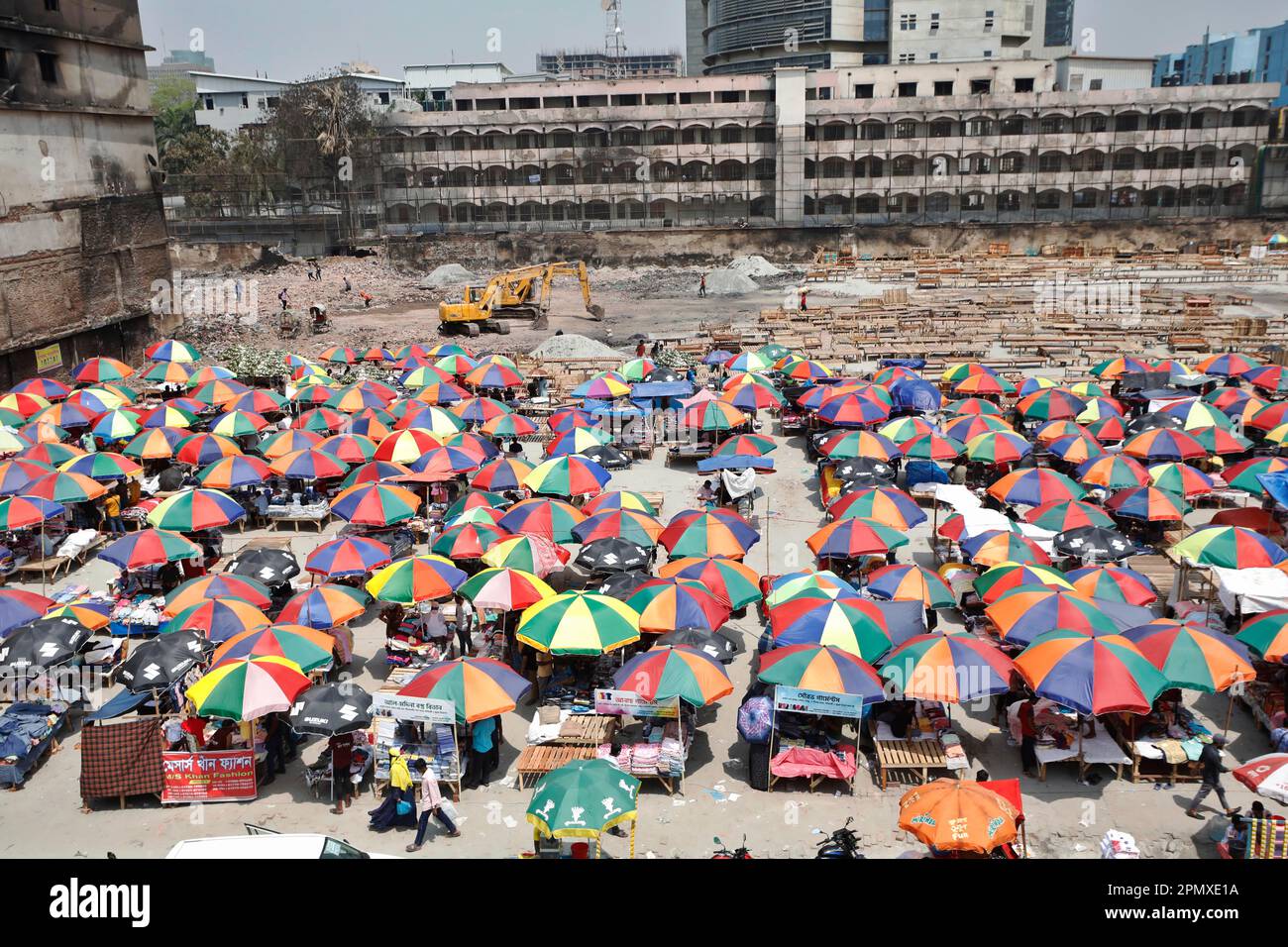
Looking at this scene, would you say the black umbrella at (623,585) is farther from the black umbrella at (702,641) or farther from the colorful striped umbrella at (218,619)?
the colorful striped umbrella at (218,619)

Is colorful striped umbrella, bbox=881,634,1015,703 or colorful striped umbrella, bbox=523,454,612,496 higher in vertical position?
colorful striped umbrella, bbox=523,454,612,496

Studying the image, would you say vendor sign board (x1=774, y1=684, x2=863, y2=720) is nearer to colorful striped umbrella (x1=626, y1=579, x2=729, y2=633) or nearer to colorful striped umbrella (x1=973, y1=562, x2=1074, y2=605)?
colorful striped umbrella (x1=626, y1=579, x2=729, y2=633)

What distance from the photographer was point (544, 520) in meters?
15.3

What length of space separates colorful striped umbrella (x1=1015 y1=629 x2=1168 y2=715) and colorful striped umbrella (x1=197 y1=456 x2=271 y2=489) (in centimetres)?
1350

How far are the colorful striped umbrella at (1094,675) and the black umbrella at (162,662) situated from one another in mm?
8961

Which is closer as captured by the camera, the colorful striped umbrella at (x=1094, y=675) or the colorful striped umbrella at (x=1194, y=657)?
the colorful striped umbrella at (x=1094, y=675)

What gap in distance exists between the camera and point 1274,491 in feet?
49.8

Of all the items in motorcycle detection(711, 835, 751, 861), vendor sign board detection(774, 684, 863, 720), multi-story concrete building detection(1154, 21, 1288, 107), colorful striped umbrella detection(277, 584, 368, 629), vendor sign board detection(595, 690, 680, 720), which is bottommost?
motorcycle detection(711, 835, 751, 861)

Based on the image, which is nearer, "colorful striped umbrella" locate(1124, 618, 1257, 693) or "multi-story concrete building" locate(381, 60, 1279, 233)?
"colorful striped umbrella" locate(1124, 618, 1257, 693)

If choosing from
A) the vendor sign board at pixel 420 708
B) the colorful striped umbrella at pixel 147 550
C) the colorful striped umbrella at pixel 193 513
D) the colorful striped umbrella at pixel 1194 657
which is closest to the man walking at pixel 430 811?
the vendor sign board at pixel 420 708

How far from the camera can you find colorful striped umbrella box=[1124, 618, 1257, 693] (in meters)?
10.3

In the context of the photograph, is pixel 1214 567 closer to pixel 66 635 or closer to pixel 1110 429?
pixel 1110 429

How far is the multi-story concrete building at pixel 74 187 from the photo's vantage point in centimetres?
3247

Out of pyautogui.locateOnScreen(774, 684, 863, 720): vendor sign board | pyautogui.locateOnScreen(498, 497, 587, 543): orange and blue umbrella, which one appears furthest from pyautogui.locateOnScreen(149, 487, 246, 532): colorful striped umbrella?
pyautogui.locateOnScreen(774, 684, 863, 720): vendor sign board
